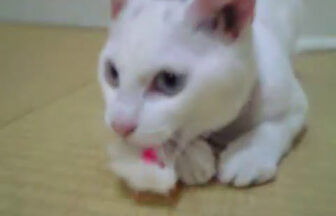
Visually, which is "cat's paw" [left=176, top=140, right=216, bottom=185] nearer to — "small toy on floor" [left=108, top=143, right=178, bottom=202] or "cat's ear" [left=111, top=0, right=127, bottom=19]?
"small toy on floor" [left=108, top=143, right=178, bottom=202]

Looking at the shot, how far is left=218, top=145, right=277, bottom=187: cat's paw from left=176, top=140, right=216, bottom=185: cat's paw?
0.02m

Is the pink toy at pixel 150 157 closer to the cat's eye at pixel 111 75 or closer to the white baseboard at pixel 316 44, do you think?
the cat's eye at pixel 111 75

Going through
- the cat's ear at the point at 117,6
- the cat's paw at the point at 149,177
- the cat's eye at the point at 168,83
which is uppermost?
the cat's ear at the point at 117,6

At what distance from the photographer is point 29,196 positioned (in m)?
0.85

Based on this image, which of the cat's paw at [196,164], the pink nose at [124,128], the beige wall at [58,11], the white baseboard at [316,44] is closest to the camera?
the pink nose at [124,128]

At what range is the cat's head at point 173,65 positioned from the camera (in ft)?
2.39

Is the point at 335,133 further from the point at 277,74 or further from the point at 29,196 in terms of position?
the point at 29,196

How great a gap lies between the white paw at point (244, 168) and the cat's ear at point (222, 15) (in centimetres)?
18

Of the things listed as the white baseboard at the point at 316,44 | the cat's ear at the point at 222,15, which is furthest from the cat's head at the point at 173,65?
the white baseboard at the point at 316,44

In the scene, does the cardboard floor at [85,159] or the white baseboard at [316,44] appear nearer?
the cardboard floor at [85,159]

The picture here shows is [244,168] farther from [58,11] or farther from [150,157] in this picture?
[58,11]

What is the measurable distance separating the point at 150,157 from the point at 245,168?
0.14m

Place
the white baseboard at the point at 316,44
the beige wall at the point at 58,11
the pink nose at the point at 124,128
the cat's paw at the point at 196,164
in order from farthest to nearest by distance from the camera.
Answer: the beige wall at the point at 58,11
the white baseboard at the point at 316,44
the cat's paw at the point at 196,164
the pink nose at the point at 124,128

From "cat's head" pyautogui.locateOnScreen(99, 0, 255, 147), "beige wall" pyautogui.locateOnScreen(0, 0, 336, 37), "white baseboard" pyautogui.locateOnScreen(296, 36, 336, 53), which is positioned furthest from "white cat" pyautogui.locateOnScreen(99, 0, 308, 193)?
"beige wall" pyautogui.locateOnScreen(0, 0, 336, 37)
